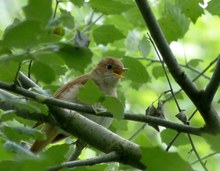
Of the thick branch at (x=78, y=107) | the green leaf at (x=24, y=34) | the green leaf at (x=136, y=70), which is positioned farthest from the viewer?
the green leaf at (x=136, y=70)

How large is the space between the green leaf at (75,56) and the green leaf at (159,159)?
0.33m

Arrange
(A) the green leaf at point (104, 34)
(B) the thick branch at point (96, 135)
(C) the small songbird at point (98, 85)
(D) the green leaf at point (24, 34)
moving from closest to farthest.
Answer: (D) the green leaf at point (24, 34) → (B) the thick branch at point (96, 135) → (A) the green leaf at point (104, 34) → (C) the small songbird at point (98, 85)

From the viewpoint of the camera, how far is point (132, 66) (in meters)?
3.61

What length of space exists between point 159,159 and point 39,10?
536mm

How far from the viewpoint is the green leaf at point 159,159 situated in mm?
1748

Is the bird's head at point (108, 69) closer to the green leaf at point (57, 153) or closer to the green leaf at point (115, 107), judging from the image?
the green leaf at point (115, 107)

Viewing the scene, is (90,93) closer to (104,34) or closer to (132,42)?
(104,34)

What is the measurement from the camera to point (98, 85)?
502 cm

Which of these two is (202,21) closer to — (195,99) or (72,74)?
(72,74)

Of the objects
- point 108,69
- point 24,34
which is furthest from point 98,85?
point 24,34

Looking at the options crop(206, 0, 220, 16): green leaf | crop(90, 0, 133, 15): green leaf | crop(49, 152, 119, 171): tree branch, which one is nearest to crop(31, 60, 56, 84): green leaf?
crop(49, 152, 119, 171): tree branch

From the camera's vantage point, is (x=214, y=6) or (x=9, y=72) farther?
(x=214, y=6)

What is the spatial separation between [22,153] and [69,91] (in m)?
2.74

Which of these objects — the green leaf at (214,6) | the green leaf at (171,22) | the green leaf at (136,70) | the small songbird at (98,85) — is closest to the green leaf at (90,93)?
the green leaf at (214,6)
